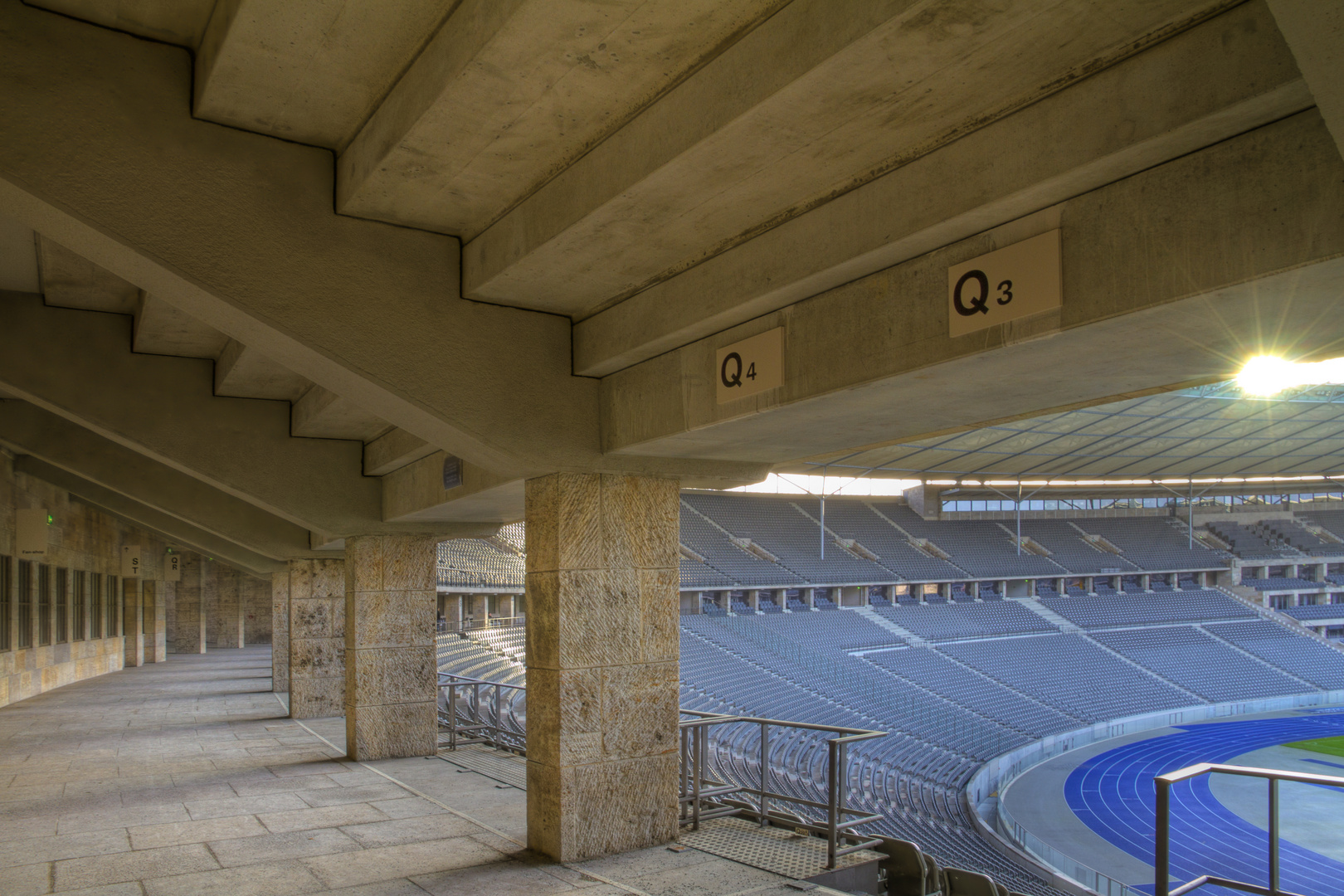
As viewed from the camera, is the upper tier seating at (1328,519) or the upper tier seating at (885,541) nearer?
the upper tier seating at (885,541)

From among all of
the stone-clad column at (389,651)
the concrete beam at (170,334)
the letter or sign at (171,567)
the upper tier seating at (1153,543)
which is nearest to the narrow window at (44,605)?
the letter or sign at (171,567)

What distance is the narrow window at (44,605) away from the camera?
2119 centimetres

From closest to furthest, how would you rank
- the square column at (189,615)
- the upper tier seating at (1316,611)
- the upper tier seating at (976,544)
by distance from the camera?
1. the square column at (189,615)
2. the upper tier seating at (976,544)
3. the upper tier seating at (1316,611)

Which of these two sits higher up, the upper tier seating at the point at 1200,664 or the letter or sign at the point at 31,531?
the letter or sign at the point at 31,531

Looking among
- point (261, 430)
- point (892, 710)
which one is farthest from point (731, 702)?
point (261, 430)

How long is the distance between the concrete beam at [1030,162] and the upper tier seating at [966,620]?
3486 cm

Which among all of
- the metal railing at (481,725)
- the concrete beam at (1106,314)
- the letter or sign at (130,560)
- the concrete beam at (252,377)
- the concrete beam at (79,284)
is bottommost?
the metal railing at (481,725)

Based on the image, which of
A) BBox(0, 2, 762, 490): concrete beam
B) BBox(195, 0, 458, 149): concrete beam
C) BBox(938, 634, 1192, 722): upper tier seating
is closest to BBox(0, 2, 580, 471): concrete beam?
BBox(0, 2, 762, 490): concrete beam

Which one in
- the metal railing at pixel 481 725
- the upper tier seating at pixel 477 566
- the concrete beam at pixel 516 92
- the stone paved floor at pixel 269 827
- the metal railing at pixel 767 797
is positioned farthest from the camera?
the upper tier seating at pixel 477 566

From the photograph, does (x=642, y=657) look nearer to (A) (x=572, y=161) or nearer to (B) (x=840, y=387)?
(B) (x=840, y=387)

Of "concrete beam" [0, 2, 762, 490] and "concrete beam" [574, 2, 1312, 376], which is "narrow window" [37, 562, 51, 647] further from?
"concrete beam" [574, 2, 1312, 376]

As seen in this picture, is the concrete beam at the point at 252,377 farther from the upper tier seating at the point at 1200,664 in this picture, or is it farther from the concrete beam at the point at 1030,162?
the upper tier seating at the point at 1200,664

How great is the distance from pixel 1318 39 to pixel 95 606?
109ft

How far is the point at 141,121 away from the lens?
4.21 m
